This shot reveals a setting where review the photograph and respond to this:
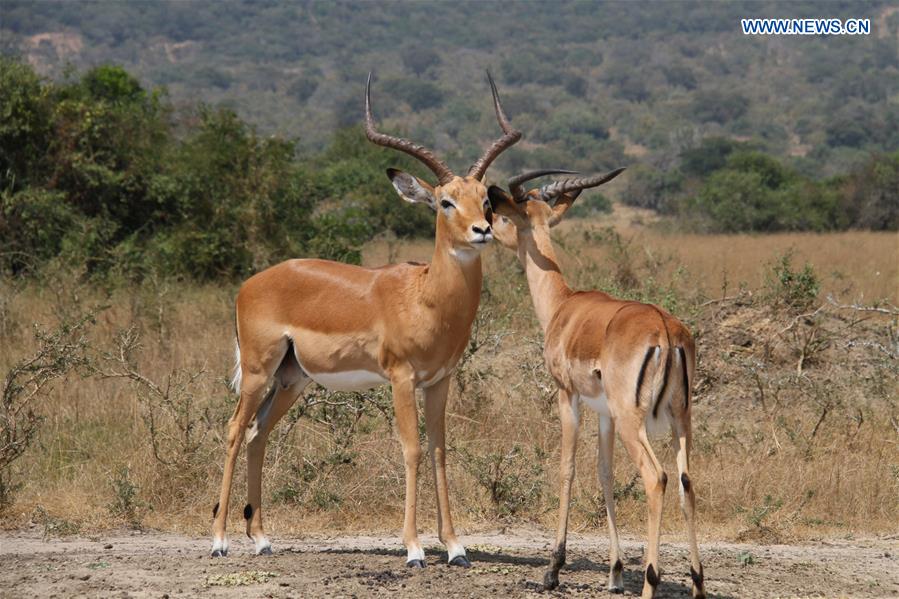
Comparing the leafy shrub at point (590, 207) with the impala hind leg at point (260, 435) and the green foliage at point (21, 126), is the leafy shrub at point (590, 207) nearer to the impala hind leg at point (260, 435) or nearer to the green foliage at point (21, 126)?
the green foliage at point (21, 126)

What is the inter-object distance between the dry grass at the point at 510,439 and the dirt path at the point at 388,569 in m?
0.46

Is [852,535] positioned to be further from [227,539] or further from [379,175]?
[379,175]

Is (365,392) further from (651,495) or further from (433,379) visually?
(651,495)

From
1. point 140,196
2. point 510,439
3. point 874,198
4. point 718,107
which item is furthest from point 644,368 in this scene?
point 718,107

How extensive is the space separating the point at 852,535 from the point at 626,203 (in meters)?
36.2

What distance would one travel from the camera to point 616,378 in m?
6.56

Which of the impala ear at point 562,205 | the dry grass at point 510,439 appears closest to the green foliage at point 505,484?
the dry grass at point 510,439

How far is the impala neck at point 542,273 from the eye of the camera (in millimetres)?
7719

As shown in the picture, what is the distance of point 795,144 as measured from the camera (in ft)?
233

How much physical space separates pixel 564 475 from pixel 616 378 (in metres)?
0.74

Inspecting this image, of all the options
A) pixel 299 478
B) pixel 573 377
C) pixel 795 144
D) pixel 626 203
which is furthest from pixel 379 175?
pixel 795 144

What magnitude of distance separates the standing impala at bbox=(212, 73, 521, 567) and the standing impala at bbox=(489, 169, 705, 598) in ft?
1.53

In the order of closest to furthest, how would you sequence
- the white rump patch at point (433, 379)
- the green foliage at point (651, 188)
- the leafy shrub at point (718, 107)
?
the white rump patch at point (433, 379) → the green foliage at point (651, 188) → the leafy shrub at point (718, 107)

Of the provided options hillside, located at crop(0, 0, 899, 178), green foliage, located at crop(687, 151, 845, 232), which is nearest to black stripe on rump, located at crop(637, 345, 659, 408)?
green foliage, located at crop(687, 151, 845, 232)
